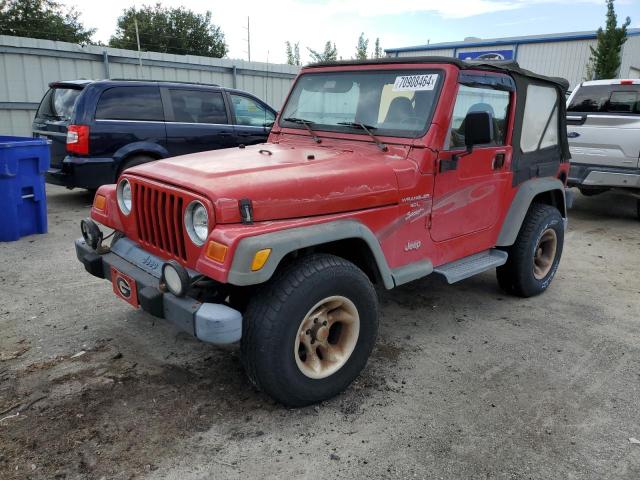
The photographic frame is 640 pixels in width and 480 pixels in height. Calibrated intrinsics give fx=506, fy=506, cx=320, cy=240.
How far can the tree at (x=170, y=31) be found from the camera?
37.5 meters

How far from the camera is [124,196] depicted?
3350mm

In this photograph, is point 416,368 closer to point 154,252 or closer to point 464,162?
point 464,162

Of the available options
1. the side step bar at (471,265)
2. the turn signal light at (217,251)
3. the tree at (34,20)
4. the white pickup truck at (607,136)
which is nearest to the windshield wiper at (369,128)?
the side step bar at (471,265)

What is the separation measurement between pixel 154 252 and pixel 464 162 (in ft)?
7.25

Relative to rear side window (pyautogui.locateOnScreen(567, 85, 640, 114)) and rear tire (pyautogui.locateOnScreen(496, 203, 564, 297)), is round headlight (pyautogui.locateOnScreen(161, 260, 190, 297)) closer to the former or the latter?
rear tire (pyautogui.locateOnScreen(496, 203, 564, 297))

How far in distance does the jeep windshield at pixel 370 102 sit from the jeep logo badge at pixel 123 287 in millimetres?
1821

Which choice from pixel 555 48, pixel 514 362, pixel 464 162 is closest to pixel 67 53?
pixel 464 162

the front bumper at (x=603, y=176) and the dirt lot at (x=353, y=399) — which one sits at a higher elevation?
the front bumper at (x=603, y=176)

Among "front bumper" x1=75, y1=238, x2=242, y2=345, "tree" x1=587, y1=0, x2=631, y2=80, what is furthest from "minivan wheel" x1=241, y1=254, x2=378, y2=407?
"tree" x1=587, y1=0, x2=631, y2=80

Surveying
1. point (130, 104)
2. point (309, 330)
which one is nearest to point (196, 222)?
point (309, 330)

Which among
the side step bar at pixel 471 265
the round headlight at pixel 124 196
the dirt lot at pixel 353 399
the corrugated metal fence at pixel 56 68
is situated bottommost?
the dirt lot at pixel 353 399

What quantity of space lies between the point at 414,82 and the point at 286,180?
136cm

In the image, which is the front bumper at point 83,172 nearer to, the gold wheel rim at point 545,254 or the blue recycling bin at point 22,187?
the blue recycling bin at point 22,187

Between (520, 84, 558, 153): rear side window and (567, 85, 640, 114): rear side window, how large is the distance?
3848 mm
